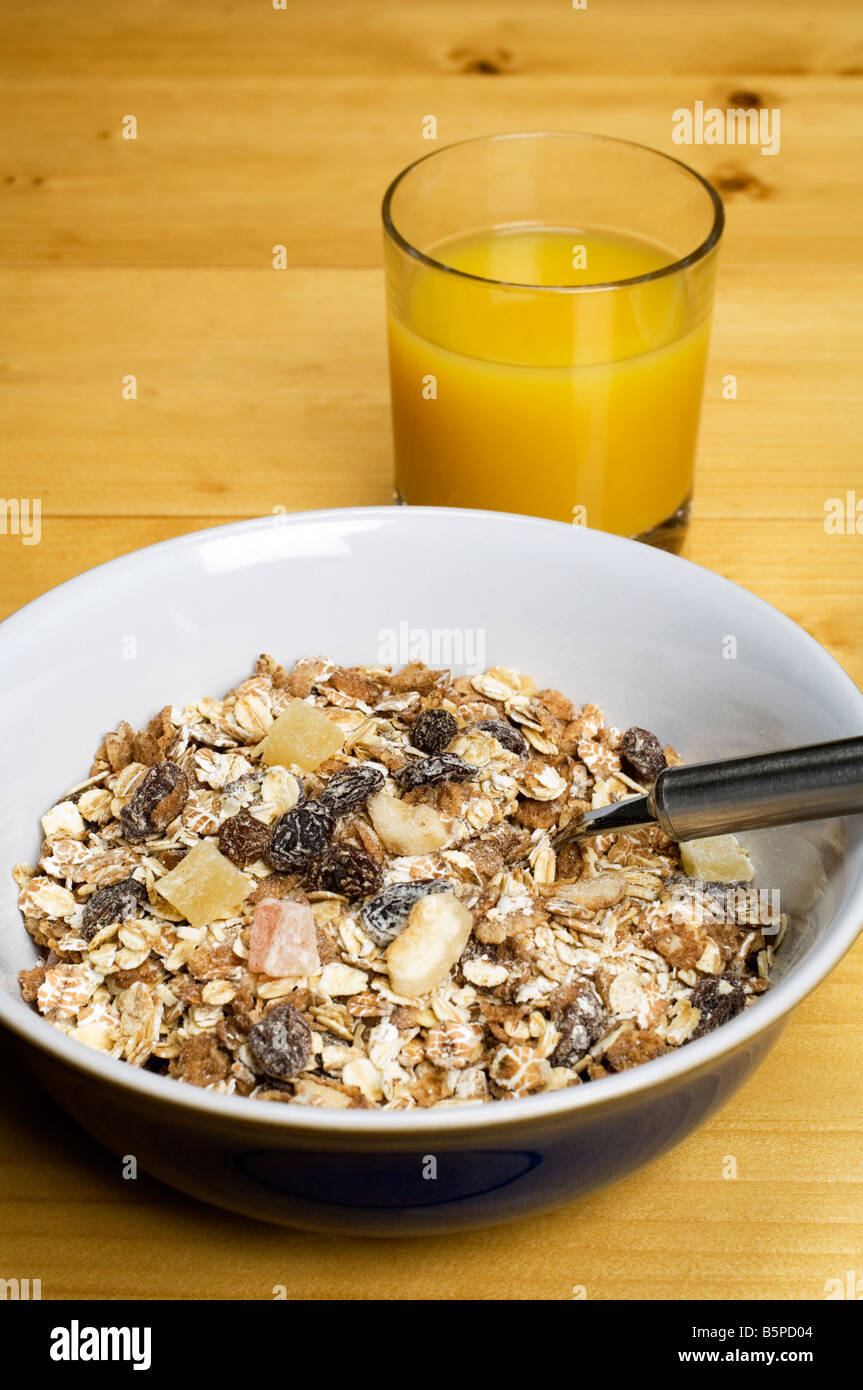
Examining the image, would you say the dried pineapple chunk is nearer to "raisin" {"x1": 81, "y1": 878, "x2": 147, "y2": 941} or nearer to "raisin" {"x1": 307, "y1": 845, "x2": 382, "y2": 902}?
"raisin" {"x1": 307, "y1": 845, "x2": 382, "y2": 902}

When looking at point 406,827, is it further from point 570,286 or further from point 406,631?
point 570,286

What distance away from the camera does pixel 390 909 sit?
81cm

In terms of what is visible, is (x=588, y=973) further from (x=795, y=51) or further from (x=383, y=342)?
(x=795, y=51)

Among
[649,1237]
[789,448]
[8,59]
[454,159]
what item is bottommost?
[649,1237]

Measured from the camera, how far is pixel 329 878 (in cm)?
83

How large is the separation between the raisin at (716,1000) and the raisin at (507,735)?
0.72ft

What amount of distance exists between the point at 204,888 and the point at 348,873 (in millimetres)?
83

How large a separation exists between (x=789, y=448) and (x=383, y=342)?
0.43 metres

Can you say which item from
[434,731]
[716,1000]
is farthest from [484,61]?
[716,1000]

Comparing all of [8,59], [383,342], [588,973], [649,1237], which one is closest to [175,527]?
[383,342]

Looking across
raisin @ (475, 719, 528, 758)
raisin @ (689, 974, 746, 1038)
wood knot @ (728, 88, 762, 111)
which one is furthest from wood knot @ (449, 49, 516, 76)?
raisin @ (689, 974, 746, 1038)

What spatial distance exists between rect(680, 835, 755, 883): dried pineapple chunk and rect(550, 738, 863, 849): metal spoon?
0.18 feet

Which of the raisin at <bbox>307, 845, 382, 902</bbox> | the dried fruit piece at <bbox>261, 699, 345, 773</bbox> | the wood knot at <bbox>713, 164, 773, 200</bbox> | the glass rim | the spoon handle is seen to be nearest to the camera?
the spoon handle

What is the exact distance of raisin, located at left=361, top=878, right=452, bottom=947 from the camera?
80 centimetres
